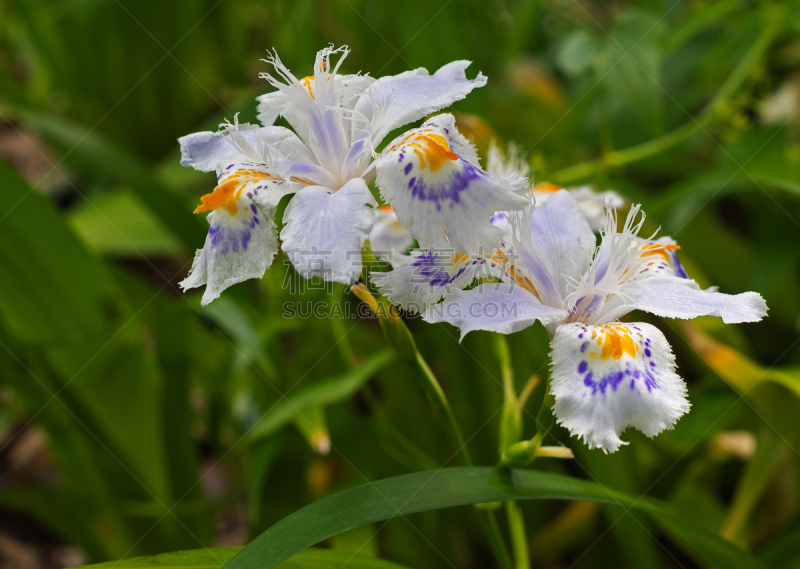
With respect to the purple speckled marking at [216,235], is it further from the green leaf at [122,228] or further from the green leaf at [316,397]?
the green leaf at [122,228]

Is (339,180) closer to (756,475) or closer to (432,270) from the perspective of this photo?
(432,270)

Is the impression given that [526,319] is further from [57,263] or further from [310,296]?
[57,263]

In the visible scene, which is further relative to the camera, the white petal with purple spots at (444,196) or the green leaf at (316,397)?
the green leaf at (316,397)

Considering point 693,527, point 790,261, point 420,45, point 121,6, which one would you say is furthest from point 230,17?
point 693,527

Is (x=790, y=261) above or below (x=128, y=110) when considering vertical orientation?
below

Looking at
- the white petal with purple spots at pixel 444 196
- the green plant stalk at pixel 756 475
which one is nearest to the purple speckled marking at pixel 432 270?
the white petal with purple spots at pixel 444 196

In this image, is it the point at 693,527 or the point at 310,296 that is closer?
the point at 693,527

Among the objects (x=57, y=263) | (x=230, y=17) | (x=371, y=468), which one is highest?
(x=230, y=17)
